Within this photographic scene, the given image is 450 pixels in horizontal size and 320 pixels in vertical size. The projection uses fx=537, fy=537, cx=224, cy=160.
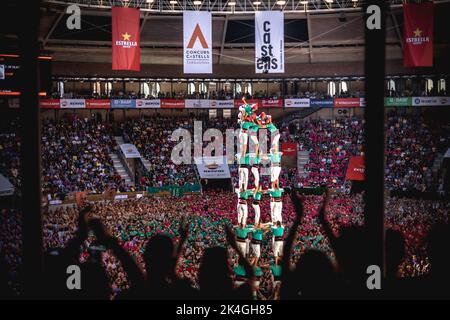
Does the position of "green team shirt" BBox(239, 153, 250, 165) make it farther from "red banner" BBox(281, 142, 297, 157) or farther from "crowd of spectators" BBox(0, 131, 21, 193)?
"red banner" BBox(281, 142, 297, 157)

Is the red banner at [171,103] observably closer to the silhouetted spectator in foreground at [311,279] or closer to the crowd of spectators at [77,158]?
the crowd of spectators at [77,158]

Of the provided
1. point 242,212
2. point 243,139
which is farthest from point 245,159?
point 242,212

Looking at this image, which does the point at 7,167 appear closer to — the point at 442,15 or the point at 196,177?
the point at 196,177

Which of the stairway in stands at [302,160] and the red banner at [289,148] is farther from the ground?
the red banner at [289,148]

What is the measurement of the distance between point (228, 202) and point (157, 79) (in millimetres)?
19200

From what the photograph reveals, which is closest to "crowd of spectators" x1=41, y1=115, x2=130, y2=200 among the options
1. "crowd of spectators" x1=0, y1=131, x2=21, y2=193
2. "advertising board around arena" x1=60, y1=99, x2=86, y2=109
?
"advertising board around arena" x1=60, y1=99, x2=86, y2=109

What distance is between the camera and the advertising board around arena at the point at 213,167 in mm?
40531

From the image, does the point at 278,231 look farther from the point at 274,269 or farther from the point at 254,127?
the point at 254,127

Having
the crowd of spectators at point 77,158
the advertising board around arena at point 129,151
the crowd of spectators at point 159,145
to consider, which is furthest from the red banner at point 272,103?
the crowd of spectators at point 77,158

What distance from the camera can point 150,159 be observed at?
41344 mm

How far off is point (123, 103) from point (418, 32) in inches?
964

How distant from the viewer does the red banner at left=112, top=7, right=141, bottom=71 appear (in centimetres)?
2746

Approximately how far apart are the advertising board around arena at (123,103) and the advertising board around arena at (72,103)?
2.37 meters

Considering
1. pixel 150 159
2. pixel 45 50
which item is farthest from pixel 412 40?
pixel 45 50
